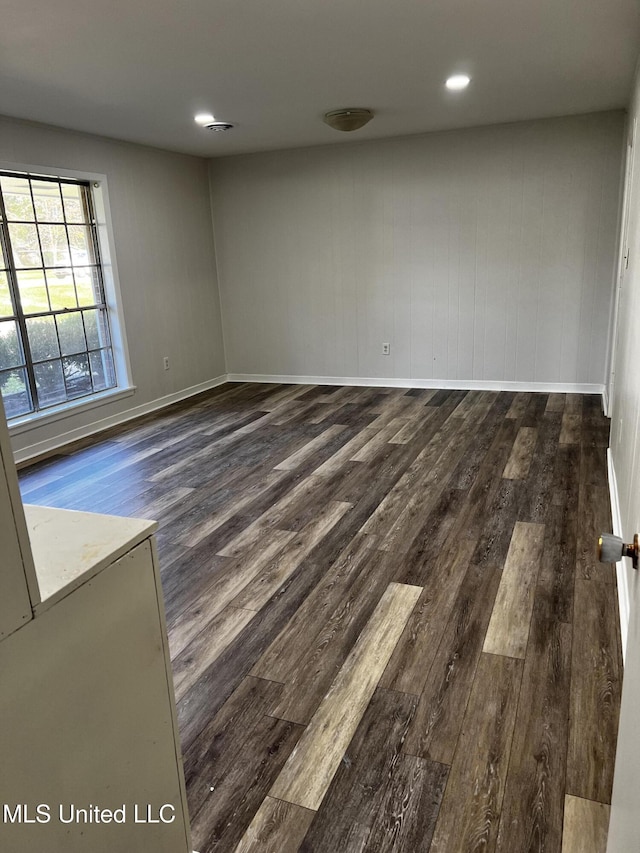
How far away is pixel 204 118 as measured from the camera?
14.7 feet

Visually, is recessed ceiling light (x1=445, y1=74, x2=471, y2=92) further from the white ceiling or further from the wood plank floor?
the wood plank floor

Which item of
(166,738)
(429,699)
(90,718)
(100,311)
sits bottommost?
(429,699)

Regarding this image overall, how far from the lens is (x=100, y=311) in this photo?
5.22 meters

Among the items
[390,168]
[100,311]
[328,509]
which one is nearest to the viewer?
[328,509]

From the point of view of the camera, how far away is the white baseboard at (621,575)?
2.05 meters

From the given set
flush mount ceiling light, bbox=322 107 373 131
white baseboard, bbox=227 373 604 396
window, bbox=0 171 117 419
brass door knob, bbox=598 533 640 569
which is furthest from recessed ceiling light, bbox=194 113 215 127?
brass door knob, bbox=598 533 640 569

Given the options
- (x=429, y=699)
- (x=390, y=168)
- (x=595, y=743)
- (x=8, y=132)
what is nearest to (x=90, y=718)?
(x=429, y=699)

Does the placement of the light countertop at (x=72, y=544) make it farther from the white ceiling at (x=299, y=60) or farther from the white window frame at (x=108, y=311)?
the white window frame at (x=108, y=311)

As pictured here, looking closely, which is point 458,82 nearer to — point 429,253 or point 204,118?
point 204,118

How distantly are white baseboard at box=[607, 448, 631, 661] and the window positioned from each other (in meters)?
4.02

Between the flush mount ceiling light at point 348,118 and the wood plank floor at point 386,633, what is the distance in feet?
7.91

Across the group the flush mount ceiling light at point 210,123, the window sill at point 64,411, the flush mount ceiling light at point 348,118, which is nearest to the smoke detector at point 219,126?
the flush mount ceiling light at point 210,123

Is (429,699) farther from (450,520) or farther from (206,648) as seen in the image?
(450,520)

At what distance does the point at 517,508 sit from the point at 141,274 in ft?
13.1
